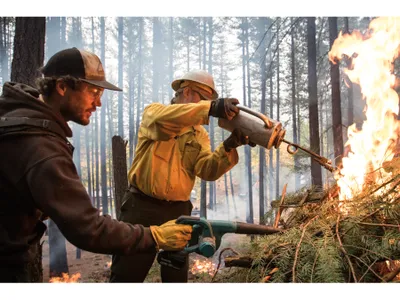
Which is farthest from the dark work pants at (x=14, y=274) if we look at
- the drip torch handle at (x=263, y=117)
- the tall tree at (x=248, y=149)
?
the tall tree at (x=248, y=149)

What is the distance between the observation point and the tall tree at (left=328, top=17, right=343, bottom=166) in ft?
8.66

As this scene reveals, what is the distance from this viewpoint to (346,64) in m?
2.68

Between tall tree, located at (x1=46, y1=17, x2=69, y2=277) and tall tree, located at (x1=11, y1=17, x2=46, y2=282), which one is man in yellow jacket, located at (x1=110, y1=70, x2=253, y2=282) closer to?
tall tree, located at (x1=46, y1=17, x2=69, y2=277)

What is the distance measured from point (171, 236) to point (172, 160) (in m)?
0.72

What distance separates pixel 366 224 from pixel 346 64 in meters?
1.76

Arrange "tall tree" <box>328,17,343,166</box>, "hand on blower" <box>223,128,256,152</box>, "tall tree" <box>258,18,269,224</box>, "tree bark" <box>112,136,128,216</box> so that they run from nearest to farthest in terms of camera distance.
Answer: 1. "hand on blower" <box>223,128,256,152</box>
2. "tall tree" <box>258,18,269,224</box>
3. "tall tree" <box>328,17,343,166</box>
4. "tree bark" <box>112,136,128,216</box>

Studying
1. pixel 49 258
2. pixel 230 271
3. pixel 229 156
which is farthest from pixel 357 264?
pixel 49 258

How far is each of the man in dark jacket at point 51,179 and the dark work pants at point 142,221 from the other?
62 cm

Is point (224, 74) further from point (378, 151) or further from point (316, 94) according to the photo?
point (378, 151)

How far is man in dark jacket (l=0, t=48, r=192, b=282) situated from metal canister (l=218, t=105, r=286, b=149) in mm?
682

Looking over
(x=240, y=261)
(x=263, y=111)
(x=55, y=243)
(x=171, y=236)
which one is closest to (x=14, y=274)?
(x=171, y=236)

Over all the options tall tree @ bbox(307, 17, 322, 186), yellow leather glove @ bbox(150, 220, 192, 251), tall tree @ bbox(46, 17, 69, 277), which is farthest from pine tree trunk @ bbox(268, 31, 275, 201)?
tall tree @ bbox(46, 17, 69, 277)

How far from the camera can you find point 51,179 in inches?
40.3

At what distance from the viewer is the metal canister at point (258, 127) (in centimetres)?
166
